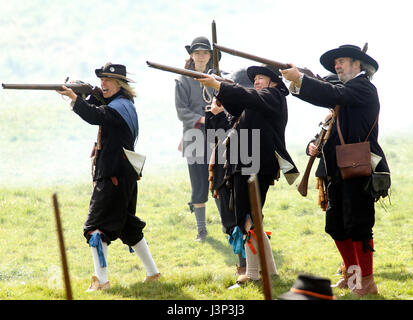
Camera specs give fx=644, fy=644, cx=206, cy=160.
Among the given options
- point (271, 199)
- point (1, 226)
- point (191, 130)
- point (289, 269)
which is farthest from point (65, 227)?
point (289, 269)

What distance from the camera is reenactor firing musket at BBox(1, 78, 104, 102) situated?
7.38 m

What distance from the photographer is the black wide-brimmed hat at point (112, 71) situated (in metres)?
7.54

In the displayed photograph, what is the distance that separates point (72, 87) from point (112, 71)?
51 centimetres

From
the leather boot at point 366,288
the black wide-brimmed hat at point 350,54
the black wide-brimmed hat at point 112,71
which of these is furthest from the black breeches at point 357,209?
the black wide-brimmed hat at point 112,71

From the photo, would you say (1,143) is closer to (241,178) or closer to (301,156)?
(301,156)

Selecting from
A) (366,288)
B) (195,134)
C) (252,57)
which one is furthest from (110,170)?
(195,134)

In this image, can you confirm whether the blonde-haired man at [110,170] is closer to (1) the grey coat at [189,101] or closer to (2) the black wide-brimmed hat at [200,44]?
(2) the black wide-brimmed hat at [200,44]

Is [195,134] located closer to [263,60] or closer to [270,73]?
[270,73]

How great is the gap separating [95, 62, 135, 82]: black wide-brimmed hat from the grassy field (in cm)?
245

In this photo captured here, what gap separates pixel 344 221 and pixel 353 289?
0.74 meters

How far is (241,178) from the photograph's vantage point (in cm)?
714

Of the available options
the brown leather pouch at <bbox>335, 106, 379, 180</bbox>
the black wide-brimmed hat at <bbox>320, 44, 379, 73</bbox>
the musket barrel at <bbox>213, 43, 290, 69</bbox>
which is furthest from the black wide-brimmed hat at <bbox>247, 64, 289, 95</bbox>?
the brown leather pouch at <bbox>335, 106, 379, 180</bbox>

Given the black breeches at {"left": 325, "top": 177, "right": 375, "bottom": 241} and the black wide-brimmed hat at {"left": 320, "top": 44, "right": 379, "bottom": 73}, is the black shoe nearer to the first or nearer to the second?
the black breeches at {"left": 325, "top": 177, "right": 375, "bottom": 241}

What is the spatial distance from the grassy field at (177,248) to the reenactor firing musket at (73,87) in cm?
224
